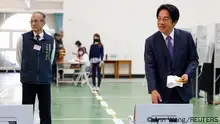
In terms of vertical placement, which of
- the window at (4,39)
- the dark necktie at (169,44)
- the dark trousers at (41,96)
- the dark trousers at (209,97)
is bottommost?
the dark trousers at (209,97)

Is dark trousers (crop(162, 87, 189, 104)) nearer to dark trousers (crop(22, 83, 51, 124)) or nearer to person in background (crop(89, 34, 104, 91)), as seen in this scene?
dark trousers (crop(22, 83, 51, 124))

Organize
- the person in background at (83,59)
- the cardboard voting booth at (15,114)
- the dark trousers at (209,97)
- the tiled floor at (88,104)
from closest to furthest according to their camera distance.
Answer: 1. the cardboard voting booth at (15,114)
2. the tiled floor at (88,104)
3. the dark trousers at (209,97)
4. the person in background at (83,59)

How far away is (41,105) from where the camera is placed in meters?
4.02

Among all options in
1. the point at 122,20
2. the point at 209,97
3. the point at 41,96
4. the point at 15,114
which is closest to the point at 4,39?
the point at 122,20

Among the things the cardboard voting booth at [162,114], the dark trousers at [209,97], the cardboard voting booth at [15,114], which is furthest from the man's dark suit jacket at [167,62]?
the dark trousers at [209,97]

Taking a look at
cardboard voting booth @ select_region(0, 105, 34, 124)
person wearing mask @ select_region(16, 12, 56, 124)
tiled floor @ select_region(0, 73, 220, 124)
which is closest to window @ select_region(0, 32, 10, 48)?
tiled floor @ select_region(0, 73, 220, 124)

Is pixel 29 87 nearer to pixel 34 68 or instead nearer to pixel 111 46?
pixel 34 68

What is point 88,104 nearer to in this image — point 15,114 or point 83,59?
point 83,59

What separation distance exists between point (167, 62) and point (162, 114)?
61 centimetres

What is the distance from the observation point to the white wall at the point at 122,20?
47.4 feet

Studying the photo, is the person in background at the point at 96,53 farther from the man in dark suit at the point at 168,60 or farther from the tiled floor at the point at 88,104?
the man in dark suit at the point at 168,60

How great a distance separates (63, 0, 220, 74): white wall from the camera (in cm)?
1444

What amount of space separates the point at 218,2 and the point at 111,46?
4650 millimetres

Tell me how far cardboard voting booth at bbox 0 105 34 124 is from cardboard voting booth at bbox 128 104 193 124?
64 cm
